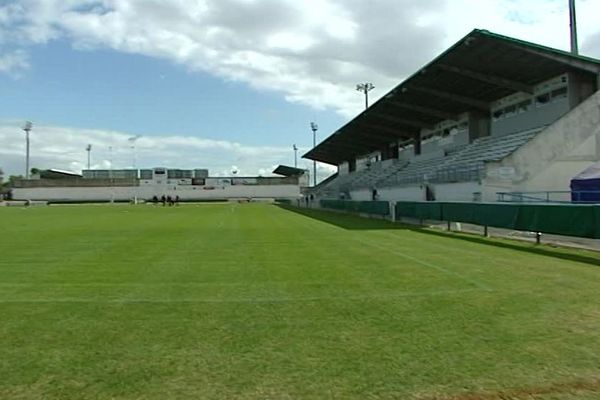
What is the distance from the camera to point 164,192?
438 feet

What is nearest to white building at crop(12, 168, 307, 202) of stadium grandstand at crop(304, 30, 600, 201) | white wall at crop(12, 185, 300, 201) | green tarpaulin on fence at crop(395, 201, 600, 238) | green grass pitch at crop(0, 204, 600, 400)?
white wall at crop(12, 185, 300, 201)

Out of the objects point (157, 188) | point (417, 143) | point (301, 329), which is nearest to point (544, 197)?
point (301, 329)

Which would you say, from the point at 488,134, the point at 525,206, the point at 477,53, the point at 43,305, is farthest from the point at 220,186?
the point at 43,305

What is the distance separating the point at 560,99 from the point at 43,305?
3418cm

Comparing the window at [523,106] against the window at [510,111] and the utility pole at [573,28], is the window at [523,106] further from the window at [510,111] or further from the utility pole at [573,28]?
the utility pole at [573,28]

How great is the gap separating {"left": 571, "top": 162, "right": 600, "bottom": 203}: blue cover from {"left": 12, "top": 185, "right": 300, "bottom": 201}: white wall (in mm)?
105709

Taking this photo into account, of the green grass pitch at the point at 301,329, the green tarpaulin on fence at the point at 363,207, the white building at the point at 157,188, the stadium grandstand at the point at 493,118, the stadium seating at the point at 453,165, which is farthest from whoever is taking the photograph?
the white building at the point at 157,188

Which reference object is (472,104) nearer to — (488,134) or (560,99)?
(488,134)

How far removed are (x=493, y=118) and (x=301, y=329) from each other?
139 ft

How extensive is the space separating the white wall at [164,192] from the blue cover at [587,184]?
347 feet

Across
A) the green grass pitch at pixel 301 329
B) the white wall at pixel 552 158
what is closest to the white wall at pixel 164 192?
the white wall at pixel 552 158

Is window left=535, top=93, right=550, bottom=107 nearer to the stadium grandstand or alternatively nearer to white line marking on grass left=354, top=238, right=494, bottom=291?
the stadium grandstand

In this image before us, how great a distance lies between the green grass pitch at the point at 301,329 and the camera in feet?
17.2

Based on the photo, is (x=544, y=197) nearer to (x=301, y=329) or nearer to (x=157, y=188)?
(x=301, y=329)
